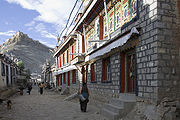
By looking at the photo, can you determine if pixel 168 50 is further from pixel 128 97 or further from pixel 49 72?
pixel 49 72

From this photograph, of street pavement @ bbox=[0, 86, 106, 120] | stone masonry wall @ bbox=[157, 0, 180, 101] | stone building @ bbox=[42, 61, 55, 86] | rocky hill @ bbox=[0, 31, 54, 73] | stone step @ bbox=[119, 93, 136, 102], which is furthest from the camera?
rocky hill @ bbox=[0, 31, 54, 73]

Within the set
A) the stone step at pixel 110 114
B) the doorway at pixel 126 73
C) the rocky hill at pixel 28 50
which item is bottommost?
the stone step at pixel 110 114

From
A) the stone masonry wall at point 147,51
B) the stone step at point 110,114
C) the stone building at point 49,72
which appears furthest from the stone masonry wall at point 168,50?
the stone building at point 49,72

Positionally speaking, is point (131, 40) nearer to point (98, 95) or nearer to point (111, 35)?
point (111, 35)

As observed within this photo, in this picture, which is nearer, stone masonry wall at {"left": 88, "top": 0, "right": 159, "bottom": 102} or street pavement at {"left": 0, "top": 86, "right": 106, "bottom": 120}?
stone masonry wall at {"left": 88, "top": 0, "right": 159, "bottom": 102}

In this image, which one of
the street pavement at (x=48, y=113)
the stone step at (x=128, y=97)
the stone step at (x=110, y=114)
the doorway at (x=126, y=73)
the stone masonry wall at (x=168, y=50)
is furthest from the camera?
the doorway at (x=126, y=73)

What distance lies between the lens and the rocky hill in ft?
425

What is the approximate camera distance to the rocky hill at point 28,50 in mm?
129550

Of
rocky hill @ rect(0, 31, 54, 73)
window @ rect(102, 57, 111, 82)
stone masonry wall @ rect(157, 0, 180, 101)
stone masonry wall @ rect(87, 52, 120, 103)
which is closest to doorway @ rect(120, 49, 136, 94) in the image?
stone masonry wall @ rect(87, 52, 120, 103)

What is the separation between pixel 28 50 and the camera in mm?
151625

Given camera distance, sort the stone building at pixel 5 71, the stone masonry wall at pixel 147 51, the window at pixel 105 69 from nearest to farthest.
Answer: the stone masonry wall at pixel 147 51, the window at pixel 105 69, the stone building at pixel 5 71

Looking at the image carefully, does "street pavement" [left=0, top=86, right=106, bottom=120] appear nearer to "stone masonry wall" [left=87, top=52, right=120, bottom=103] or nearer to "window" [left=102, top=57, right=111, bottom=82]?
"stone masonry wall" [left=87, top=52, right=120, bottom=103]

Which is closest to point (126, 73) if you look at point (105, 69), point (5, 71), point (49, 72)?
point (105, 69)

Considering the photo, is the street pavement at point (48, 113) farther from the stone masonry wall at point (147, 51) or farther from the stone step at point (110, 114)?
Result: the stone masonry wall at point (147, 51)
